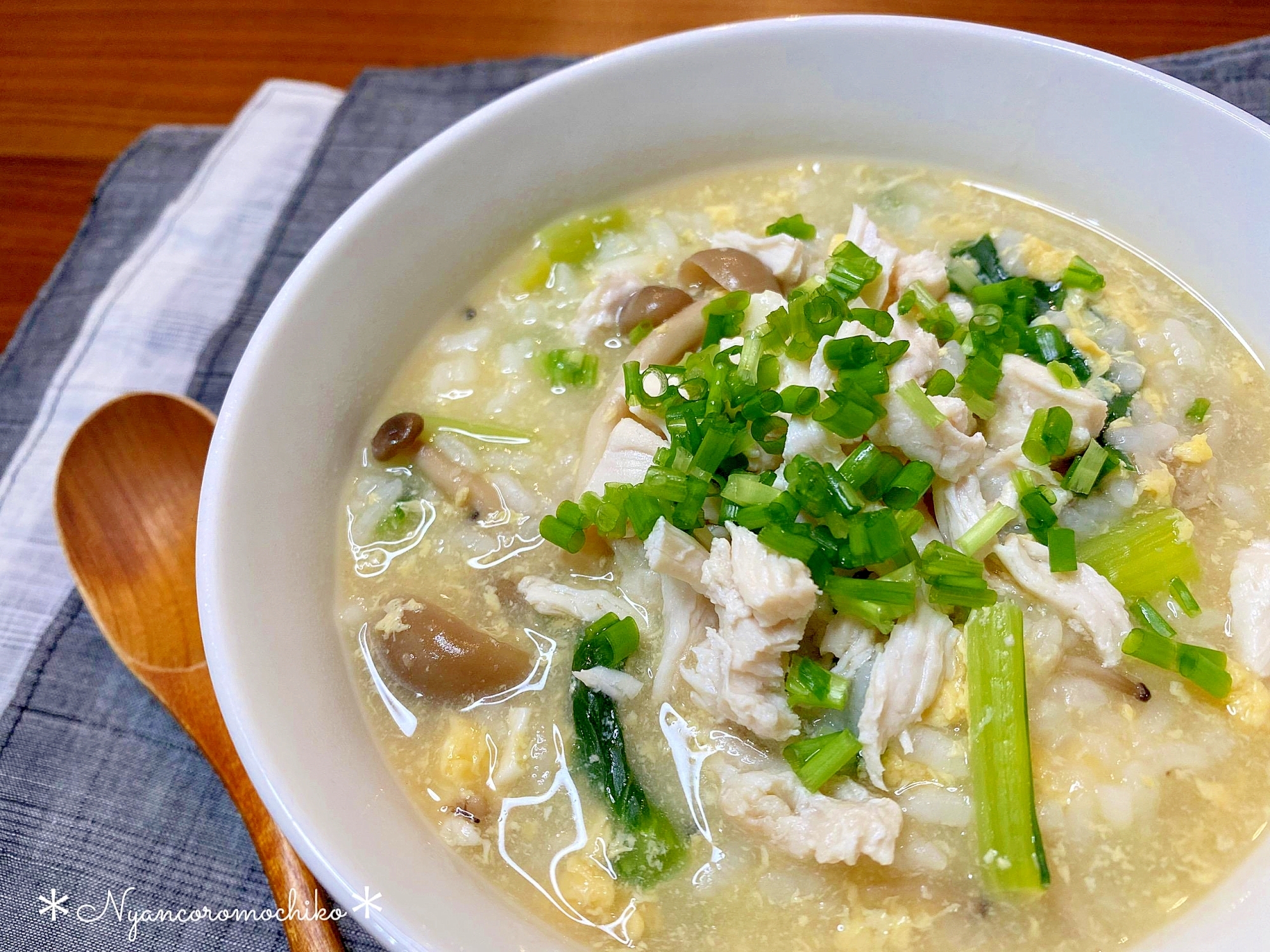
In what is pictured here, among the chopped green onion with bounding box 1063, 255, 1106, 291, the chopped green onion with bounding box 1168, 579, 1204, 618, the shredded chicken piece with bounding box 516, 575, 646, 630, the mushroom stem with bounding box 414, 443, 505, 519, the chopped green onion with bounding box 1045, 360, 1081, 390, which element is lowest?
the shredded chicken piece with bounding box 516, 575, 646, 630

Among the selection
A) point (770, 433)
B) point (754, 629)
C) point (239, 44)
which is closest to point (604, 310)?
point (770, 433)

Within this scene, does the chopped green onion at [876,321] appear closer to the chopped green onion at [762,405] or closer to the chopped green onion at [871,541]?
the chopped green onion at [762,405]

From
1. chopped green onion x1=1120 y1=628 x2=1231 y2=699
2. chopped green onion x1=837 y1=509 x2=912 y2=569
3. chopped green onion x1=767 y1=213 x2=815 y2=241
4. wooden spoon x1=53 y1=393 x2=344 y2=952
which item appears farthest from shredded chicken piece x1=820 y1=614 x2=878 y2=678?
wooden spoon x1=53 y1=393 x2=344 y2=952

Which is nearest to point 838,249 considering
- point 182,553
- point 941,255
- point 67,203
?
point 941,255

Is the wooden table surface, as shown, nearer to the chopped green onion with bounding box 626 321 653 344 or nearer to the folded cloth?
the folded cloth

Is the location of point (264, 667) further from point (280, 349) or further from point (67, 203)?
point (67, 203)

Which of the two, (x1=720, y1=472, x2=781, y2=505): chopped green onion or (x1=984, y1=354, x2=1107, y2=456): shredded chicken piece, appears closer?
(x1=720, y1=472, x2=781, y2=505): chopped green onion
